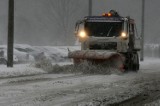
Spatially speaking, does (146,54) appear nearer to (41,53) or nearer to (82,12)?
(82,12)

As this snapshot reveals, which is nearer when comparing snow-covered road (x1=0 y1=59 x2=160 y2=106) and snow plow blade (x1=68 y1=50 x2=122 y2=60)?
snow-covered road (x1=0 y1=59 x2=160 y2=106)

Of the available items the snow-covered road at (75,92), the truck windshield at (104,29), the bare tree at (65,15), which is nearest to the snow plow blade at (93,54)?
the truck windshield at (104,29)

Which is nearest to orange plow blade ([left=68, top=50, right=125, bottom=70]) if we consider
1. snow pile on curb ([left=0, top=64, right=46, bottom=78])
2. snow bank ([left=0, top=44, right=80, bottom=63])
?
snow pile on curb ([left=0, top=64, right=46, bottom=78])

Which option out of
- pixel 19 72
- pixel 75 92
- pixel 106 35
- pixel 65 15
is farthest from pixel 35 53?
pixel 65 15

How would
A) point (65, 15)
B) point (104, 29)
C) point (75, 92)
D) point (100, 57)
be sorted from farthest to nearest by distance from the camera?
point (65, 15)
point (104, 29)
point (100, 57)
point (75, 92)

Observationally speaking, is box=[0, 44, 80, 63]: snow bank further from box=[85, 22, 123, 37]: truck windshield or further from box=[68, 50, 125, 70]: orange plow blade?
box=[68, 50, 125, 70]: orange plow blade

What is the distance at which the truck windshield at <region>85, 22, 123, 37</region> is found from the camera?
837 inches

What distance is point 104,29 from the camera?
2138 cm

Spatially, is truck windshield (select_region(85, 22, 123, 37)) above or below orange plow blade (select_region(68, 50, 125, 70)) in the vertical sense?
above

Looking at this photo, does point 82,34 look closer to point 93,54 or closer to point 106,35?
point 106,35

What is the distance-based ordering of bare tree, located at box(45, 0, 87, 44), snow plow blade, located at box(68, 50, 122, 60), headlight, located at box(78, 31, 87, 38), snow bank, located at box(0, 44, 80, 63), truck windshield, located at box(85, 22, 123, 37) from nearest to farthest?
1. snow plow blade, located at box(68, 50, 122, 60)
2. truck windshield, located at box(85, 22, 123, 37)
3. headlight, located at box(78, 31, 87, 38)
4. snow bank, located at box(0, 44, 80, 63)
5. bare tree, located at box(45, 0, 87, 44)

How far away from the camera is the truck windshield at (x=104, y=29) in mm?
21250

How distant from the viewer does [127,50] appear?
71.1 feet

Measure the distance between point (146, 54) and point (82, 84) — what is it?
140 feet
